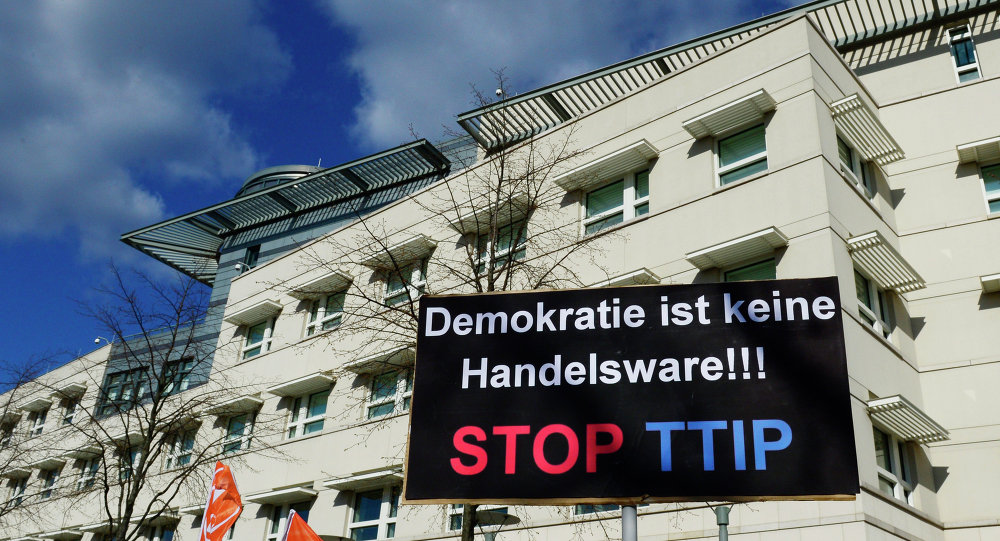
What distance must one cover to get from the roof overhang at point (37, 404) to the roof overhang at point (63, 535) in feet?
25.4

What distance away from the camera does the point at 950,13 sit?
73.9 ft

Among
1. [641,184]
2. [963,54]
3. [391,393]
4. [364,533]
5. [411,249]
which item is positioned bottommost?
[364,533]

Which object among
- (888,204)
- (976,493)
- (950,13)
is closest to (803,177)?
(888,204)

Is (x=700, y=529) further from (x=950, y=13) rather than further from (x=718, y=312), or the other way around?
(x=950, y=13)

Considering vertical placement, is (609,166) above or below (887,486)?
above

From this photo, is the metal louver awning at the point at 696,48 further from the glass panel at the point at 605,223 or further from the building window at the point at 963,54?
the glass panel at the point at 605,223

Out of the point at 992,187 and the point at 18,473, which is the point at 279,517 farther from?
the point at 18,473

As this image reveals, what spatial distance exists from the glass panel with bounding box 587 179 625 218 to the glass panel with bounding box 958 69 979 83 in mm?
8504

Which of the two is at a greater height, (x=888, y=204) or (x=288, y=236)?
(x=288, y=236)

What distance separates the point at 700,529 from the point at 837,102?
30.5 feet

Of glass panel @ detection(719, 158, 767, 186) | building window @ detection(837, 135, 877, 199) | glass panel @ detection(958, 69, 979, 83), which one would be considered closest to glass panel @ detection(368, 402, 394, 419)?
glass panel @ detection(719, 158, 767, 186)

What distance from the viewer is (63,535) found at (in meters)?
35.0

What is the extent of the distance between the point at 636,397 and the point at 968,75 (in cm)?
1938

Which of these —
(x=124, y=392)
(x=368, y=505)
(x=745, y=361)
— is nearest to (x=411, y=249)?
(x=368, y=505)
